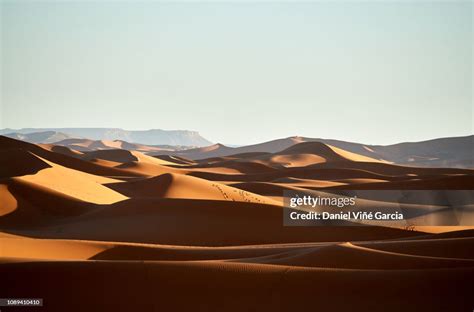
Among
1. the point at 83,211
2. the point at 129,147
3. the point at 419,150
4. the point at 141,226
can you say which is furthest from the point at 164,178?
the point at 129,147

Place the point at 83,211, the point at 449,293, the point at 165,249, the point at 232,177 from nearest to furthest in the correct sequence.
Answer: the point at 449,293 < the point at 165,249 < the point at 83,211 < the point at 232,177

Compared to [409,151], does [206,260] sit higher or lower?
lower

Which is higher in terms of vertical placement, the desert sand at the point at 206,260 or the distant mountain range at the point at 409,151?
the distant mountain range at the point at 409,151

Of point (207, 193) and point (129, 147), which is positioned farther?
point (129, 147)

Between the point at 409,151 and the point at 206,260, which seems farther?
the point at 409,151

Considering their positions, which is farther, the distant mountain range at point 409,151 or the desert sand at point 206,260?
the distant mountain range at point 409,151

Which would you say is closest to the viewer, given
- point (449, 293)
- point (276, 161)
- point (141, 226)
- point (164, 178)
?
point (449, 293)

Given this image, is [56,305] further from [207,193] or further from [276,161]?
[276,161]

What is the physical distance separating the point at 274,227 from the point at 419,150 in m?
134

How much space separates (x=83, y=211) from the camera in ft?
86.0

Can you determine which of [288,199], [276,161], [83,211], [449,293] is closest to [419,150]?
[276,161]

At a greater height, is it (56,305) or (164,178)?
(164,178)

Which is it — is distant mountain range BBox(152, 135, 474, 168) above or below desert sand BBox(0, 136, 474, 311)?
above

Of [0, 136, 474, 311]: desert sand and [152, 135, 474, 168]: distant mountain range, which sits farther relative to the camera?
[152, 135, 474, 168]: distant mountain range
